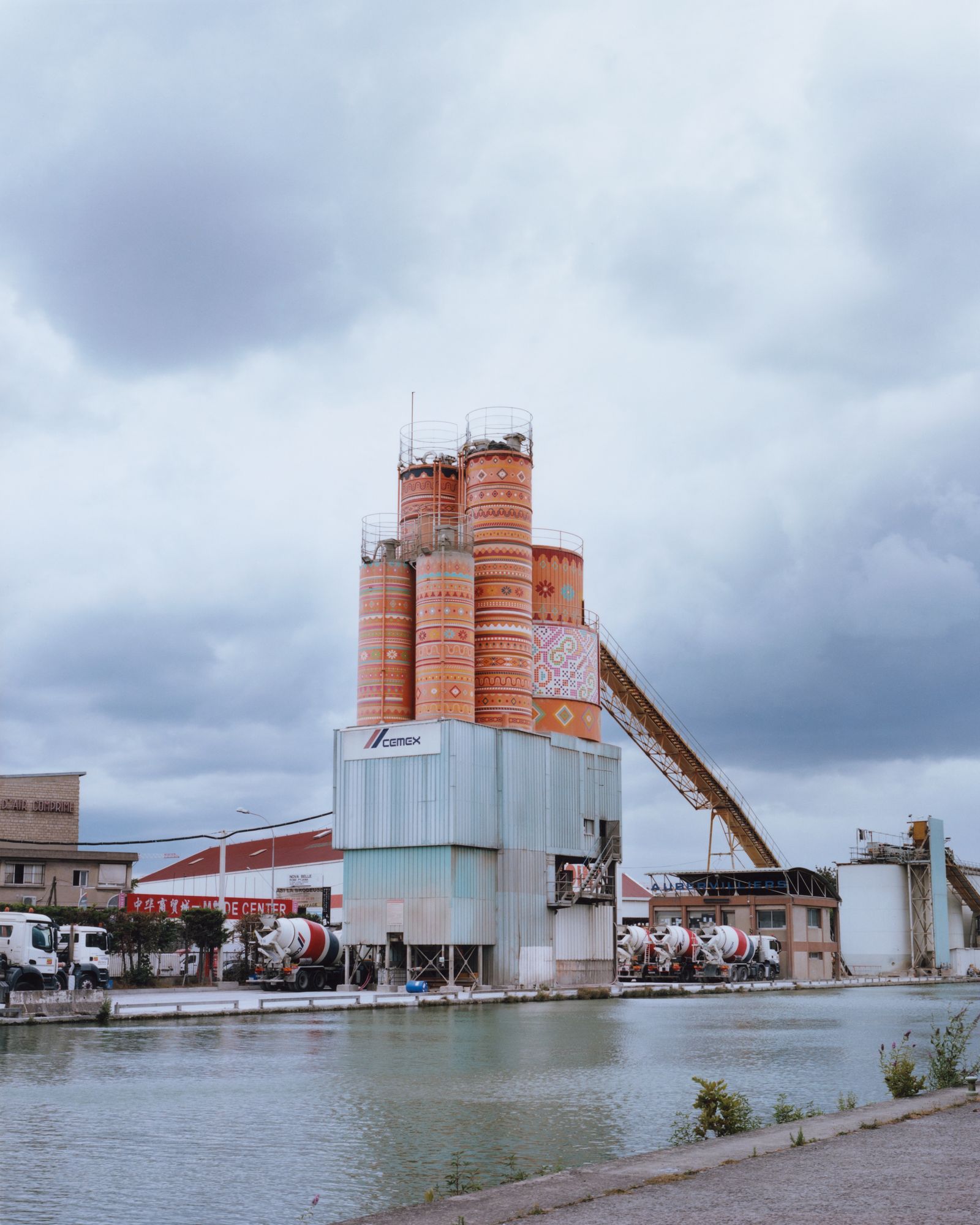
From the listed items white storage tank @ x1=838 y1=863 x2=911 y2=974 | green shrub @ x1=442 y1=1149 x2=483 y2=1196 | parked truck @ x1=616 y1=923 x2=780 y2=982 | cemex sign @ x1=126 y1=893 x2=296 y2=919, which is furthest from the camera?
white storage tank @ x1=838 y1=863 x2=911 y2=974

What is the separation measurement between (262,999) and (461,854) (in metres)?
15.7

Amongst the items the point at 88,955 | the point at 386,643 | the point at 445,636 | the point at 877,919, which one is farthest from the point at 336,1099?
the point at 877,919

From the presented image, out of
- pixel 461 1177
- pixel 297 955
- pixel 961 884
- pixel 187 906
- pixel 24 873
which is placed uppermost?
pixel 24 873

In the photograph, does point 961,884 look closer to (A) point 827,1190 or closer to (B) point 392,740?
(B) point 392,740

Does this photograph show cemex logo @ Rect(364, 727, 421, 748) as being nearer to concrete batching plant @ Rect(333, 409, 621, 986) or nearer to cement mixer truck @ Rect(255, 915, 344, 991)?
concrete batching plant @ Rect(333, 409, 621, 986)

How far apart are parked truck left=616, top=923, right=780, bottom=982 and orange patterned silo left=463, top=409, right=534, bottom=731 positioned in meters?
14.9

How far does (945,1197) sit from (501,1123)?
893 centimetres

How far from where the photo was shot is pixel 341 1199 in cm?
1363

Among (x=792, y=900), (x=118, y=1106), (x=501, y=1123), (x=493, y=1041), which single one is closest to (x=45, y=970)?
(x=493, y=1041)

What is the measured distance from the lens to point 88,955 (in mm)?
50875

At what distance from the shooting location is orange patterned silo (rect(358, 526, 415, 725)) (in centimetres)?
6781

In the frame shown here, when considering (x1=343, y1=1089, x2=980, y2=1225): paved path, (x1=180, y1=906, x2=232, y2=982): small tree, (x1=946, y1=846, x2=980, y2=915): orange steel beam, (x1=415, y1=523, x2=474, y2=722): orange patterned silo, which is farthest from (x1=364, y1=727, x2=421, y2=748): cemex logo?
(x1=946, y1=846, x2=980, y2=915): orange steel beam

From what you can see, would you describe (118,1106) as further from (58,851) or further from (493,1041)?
(58,851)

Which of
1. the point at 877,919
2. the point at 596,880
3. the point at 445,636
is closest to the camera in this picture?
the point at 445,636
